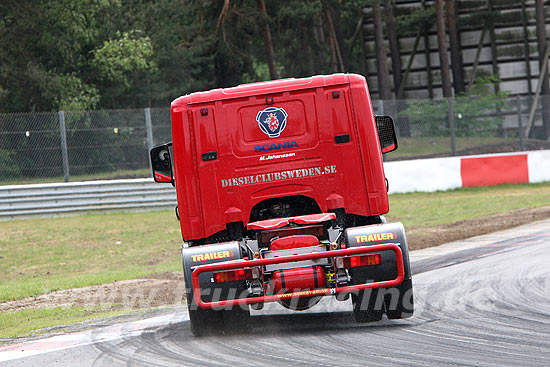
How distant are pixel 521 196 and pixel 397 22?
76.5 feet

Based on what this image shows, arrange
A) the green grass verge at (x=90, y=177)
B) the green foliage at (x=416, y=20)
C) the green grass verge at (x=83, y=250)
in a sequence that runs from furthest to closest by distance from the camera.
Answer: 1. the green foliage at (x=416, y=20)
2. the green grass verge at (x=90, y=177)
3. the green grass verge at (x=83, y=250)

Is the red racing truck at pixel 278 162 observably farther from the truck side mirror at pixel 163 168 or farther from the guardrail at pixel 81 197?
the guardrail at pixel 81 197

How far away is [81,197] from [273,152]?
15643mm

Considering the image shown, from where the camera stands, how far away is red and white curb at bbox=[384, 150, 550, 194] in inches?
1057

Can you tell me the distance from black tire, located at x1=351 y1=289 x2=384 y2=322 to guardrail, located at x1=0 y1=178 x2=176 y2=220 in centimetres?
1611

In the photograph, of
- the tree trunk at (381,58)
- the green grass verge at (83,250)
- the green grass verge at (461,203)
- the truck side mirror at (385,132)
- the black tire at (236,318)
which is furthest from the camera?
the tree trunk at (381,58)

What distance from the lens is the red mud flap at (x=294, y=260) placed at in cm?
819

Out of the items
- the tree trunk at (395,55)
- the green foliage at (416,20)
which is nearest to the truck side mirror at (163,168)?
the tree trunk at (395,55)

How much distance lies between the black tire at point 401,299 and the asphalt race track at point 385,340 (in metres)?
0.11

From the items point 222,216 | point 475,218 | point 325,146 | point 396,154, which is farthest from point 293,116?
point 396,154

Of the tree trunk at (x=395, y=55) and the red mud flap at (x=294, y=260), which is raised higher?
the tree trunk at (x=395, y=55)

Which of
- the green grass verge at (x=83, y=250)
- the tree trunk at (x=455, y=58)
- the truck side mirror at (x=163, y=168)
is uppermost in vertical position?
the tree trunk at (x=455, y=58)

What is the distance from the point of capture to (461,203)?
23.5 meters

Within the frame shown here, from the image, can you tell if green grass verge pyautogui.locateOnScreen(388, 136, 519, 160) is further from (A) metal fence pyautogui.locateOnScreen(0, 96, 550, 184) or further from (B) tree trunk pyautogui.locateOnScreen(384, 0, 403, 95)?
(B) tree trunk pyautogui.locateOnScreen(384, 0, 403, 95)
